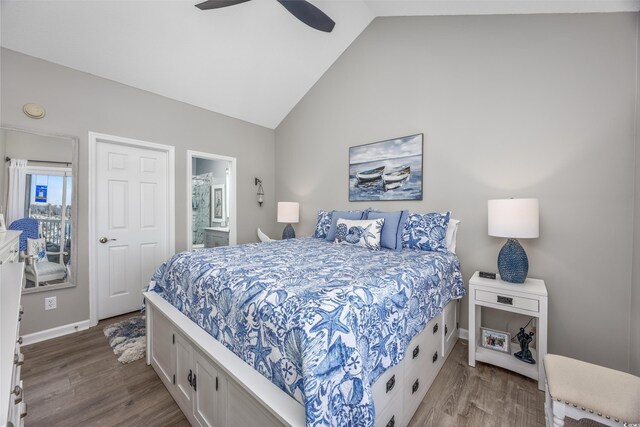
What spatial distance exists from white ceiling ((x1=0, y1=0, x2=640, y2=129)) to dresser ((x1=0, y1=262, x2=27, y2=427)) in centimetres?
237

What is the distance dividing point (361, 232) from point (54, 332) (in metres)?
3.11

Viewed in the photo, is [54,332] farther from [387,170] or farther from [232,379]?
[387,170]

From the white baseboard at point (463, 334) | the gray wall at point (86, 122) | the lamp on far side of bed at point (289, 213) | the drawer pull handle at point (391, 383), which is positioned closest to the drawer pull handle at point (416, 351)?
the drawer pull handle at point (391, 383)

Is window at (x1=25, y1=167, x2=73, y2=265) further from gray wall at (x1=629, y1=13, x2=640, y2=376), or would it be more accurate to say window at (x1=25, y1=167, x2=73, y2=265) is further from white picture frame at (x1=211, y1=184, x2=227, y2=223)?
gray wall at (x1=629, y1=13, x2=640, y2=376)

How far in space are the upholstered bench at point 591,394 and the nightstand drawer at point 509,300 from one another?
61 cm

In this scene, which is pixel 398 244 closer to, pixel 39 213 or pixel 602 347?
pixel 602 347

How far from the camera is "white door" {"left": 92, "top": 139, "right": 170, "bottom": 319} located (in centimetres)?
289

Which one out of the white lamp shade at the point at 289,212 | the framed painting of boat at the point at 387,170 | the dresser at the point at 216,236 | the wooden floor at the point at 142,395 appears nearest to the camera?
the wooden floor at the point at 142,395

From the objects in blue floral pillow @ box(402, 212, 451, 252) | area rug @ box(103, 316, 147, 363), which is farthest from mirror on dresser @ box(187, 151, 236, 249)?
blue floral pillow @ box(402, 212, 451, 252)

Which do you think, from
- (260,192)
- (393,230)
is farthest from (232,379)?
(260,192)

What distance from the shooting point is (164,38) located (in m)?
2.68

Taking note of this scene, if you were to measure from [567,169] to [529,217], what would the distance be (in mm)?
581

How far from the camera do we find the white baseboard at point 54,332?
Result: 2.41 metres

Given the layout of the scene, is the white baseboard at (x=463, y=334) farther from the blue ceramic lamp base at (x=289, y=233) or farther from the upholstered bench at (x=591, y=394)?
the blue ceramic lamp base at (x=289, y=233)
